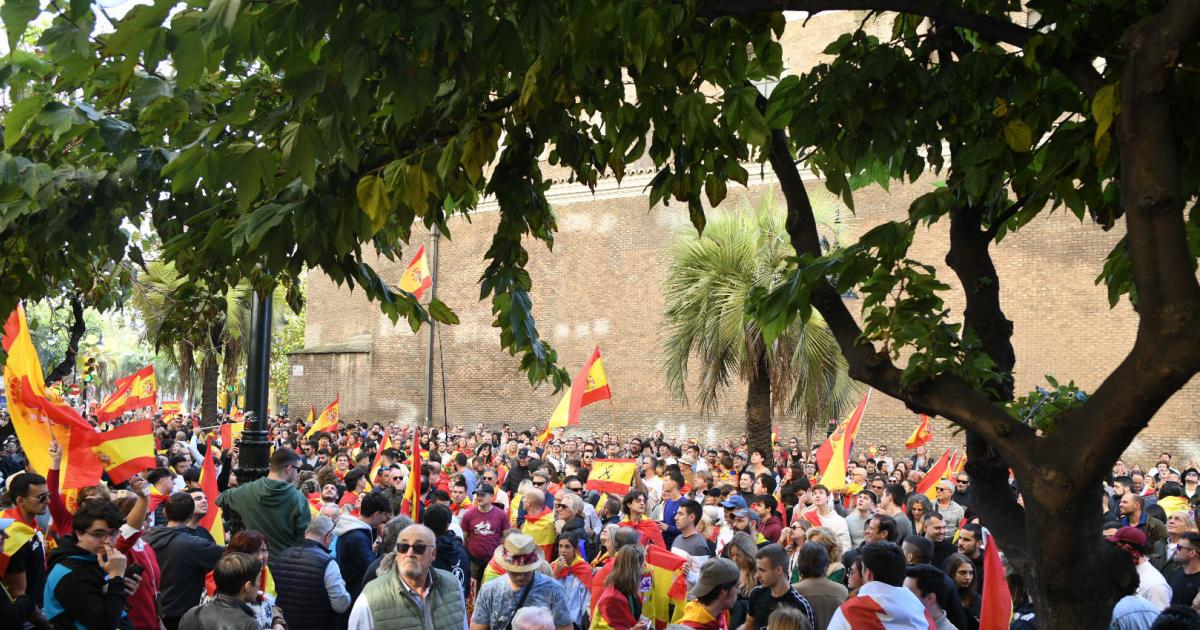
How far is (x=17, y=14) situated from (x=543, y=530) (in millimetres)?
6816

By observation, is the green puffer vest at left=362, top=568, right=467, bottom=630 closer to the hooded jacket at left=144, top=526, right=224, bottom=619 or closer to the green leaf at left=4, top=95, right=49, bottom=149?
the hooded jacket at left=144, top=526, right=224, bottom=619

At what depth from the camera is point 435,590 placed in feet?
21.2

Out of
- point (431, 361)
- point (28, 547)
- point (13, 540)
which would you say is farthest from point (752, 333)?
point (431, 361)

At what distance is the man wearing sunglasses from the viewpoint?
624cm

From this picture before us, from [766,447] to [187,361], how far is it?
61.9 ft

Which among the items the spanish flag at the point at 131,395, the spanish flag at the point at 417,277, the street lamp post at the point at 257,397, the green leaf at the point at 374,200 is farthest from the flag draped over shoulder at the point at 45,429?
the spanish flag at the point at 131,395

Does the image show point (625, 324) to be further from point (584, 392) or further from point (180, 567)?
point (180, 567)

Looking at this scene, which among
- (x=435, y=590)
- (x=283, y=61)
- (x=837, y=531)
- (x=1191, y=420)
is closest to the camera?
(x=283, y=61)

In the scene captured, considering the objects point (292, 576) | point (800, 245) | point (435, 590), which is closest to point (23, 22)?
point (800, 245)

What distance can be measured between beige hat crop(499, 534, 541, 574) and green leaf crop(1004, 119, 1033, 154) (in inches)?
148

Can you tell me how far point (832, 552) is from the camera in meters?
8.50

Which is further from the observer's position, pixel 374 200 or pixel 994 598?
pixel 994 598

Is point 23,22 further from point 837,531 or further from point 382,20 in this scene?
point 837,531

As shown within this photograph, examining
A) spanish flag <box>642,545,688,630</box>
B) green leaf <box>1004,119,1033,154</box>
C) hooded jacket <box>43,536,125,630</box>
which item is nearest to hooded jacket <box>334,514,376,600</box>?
spanish flag <box>642,545,688,630</box>
